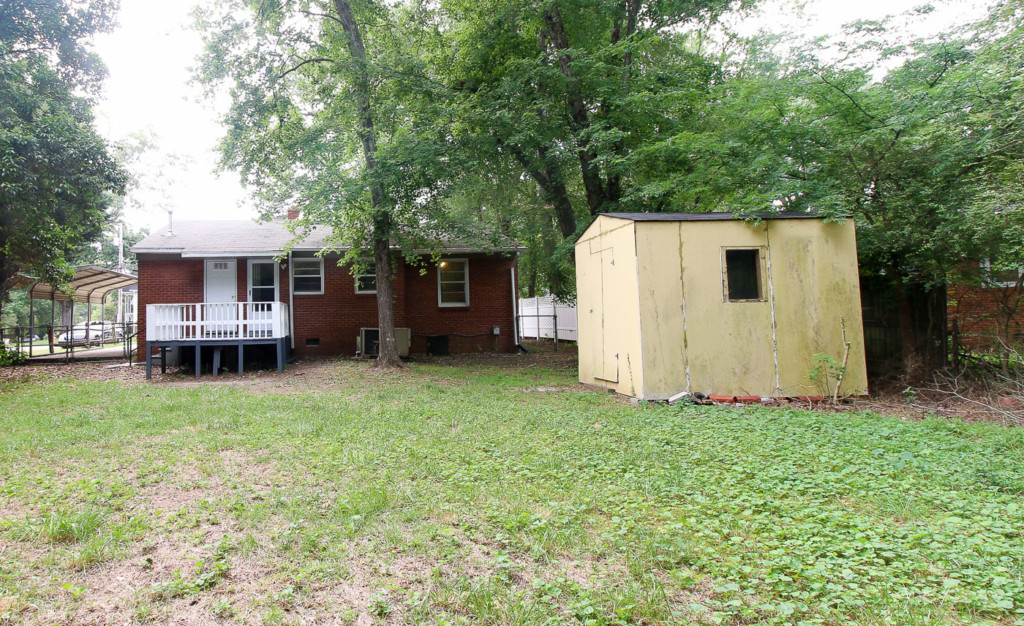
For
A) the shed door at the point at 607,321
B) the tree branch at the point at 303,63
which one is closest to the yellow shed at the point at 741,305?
the shed door at the point at 607,321

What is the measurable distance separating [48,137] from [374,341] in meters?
7.84

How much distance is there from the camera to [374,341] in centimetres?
1470

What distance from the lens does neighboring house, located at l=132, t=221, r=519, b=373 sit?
14.5 meters

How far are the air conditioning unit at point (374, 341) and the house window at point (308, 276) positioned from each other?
1992mm

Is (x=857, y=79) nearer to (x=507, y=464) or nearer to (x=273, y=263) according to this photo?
(x=507, y=464)

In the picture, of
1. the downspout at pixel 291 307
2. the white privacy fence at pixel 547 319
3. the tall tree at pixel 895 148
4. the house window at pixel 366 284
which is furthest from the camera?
the white privacy fence at pixel 547 319

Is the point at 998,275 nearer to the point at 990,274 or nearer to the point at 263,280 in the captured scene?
the point at 990,274

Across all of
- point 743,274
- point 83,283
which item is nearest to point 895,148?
point 743,274

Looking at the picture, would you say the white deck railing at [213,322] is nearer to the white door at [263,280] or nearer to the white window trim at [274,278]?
the white window trim at [274,278]

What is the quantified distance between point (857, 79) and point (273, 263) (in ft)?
45.4

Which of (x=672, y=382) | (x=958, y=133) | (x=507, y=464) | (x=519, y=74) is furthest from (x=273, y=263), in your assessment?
(x=958, y=133)

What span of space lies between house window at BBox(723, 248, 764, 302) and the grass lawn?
221cm

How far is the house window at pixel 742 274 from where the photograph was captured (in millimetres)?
8047

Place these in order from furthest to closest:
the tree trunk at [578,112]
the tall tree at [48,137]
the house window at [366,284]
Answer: the house window at [366,284] → the tree trunk at [578,112] → the tall tree at [48,137]
